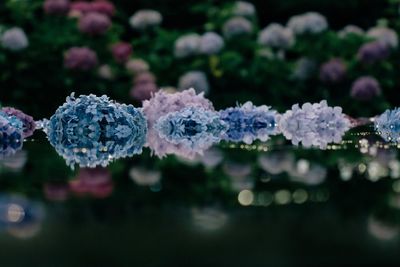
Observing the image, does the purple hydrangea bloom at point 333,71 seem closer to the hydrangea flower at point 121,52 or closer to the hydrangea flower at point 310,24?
the hydrangea flower at point 310,24

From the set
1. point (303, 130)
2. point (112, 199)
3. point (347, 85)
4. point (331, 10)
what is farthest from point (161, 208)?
point (331, 10)

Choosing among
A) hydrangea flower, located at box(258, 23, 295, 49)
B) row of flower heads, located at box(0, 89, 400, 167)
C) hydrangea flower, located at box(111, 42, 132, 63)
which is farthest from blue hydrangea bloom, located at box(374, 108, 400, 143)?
hydrangea flower, located at box(111, 42, 132, 63)

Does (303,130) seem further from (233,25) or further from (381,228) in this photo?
(381,228)

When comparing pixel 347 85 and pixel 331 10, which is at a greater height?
pixel 331 10

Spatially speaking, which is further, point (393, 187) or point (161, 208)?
point (393, 187)

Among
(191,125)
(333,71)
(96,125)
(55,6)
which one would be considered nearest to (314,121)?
(191,125)

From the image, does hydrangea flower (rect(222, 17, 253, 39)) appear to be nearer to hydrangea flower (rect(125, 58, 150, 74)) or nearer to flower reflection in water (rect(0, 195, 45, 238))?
hydrangea flower (rect(125, 58, 150, 74))
